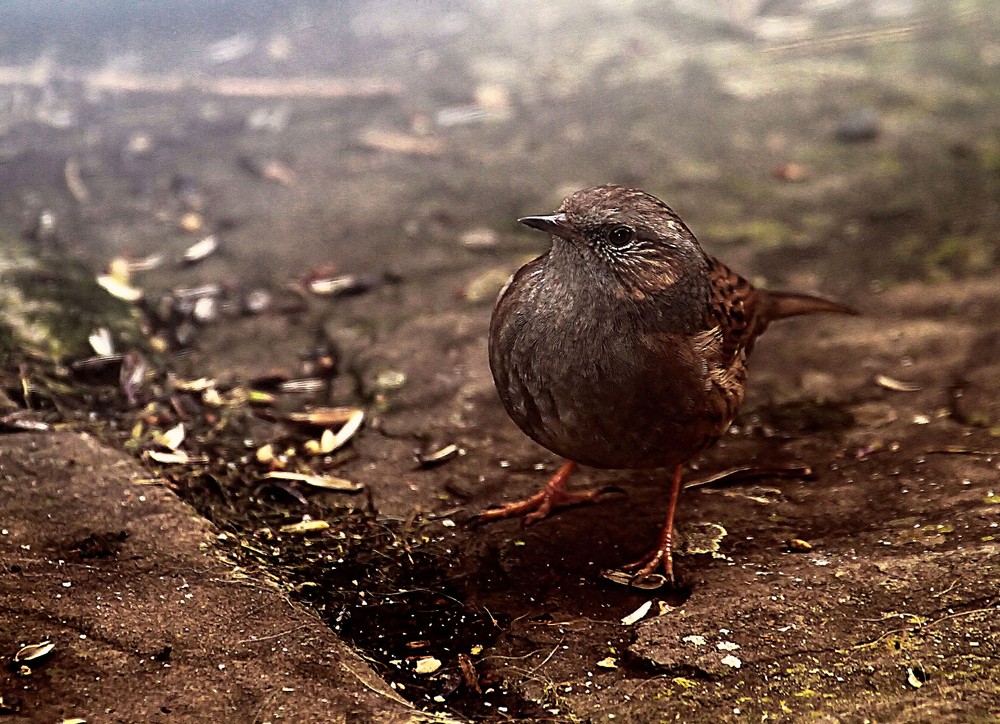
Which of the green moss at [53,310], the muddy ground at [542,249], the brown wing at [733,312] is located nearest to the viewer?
the muddy ground at [542,249]

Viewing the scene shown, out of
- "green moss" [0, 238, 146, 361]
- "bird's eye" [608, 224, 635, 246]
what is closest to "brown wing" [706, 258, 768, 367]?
"bird's eye" [608, 224, 635, 246]

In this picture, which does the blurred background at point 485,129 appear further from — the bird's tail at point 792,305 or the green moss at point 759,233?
the bird's tail at point 792,305

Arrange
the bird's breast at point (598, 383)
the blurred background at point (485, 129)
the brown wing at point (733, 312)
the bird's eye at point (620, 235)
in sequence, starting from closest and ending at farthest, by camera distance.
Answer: the bird's breast at point (598, 383) < the bird's eye at point (620, 235) < the brown wing at point (733, 312) < the blurred background at point (485, 129)

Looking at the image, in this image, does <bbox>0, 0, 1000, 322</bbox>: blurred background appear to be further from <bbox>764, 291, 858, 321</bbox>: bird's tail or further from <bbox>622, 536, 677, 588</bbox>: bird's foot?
<bbox>622, 536, 677, 588</bbox>: bird's foot

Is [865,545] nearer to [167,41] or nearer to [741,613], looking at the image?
[741,613]

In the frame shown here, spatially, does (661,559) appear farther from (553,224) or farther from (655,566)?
(553,224)

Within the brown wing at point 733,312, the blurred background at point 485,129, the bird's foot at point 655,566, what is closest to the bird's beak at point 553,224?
the brown wing at point 733,312

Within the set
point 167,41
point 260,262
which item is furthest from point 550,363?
point 167,41
